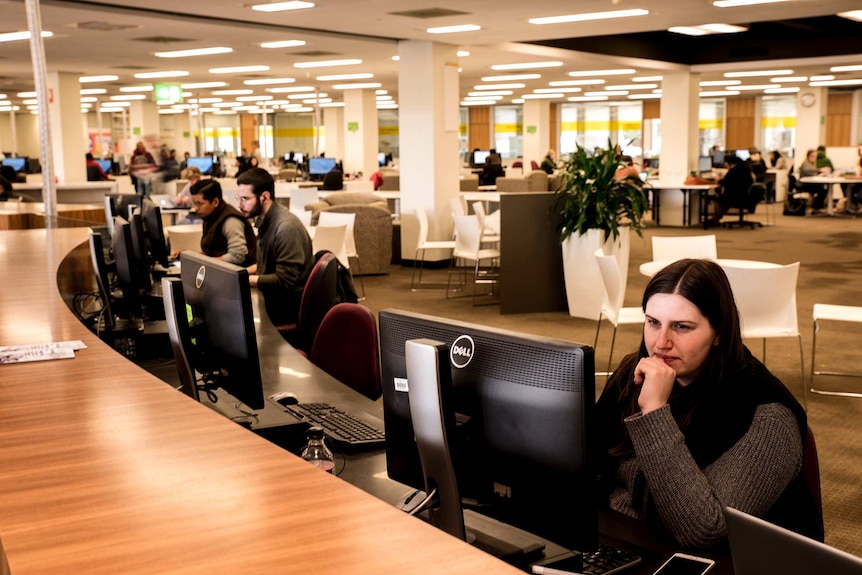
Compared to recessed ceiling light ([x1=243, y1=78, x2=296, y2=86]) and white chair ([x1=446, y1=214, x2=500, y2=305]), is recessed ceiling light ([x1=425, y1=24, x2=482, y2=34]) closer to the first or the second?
white chair ([x1=446, y1=214, x2=500, y2=305])

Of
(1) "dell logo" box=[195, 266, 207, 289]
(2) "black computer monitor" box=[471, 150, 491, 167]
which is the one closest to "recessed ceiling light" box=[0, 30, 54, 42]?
(1) "dell logo" box=[195, 266, 207, 289]

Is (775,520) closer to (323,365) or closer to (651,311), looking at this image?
(651,311)

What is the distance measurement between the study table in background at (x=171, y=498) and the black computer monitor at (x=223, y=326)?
0.72ft

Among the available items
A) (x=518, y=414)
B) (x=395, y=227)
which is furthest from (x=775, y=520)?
(x=395, y=227)

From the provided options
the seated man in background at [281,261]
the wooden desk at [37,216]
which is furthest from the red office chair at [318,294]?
the wooden desk at [37,216]

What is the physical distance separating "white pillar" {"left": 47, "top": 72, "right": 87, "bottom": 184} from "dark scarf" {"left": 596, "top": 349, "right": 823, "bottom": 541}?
49.8 ft

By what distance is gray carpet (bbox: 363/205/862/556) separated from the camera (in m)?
4.18

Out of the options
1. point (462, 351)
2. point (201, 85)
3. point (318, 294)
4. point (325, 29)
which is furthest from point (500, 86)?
point (462, 351)

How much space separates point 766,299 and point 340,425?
3.38 meters

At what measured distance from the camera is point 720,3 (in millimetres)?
9148

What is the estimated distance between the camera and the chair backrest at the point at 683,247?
637 cm

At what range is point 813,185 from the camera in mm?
19047

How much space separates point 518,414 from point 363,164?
1790 centimetres

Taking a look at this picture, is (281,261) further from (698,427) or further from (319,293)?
(698,427)
